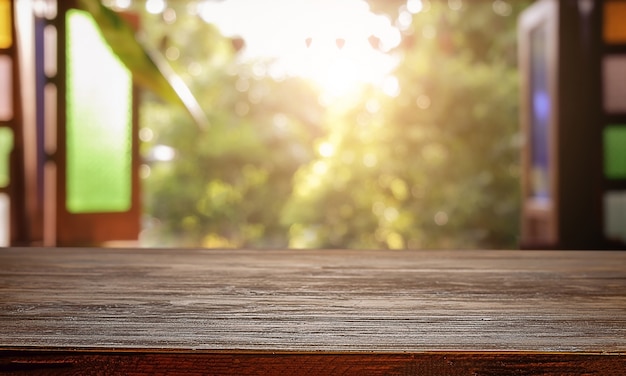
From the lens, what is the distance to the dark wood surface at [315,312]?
0.40 m

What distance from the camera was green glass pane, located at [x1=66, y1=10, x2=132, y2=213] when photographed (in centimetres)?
383

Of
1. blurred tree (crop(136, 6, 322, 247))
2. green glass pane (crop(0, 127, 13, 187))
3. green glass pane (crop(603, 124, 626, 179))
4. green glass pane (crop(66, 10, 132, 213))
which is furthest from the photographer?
blurred tree (crop(136, 6, 322, 247))

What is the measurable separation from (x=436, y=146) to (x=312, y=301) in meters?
5.53

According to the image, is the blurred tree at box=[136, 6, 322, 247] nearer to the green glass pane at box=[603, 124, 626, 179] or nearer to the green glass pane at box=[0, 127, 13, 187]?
the green glass pane at box=[0, 127, 13, 187]

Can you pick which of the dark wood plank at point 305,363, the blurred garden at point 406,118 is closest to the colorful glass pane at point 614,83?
the blurred garden at point 406,118

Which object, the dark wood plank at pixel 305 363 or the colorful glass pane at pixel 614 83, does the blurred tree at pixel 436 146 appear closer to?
the colorful glass pane at pixel 614 83

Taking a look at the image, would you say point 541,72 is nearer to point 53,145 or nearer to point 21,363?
point 53,145

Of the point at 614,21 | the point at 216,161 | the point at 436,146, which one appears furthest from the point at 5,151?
the point at 216,161

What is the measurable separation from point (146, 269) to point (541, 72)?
3.87 metres

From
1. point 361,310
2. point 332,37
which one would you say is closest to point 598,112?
point 332,37

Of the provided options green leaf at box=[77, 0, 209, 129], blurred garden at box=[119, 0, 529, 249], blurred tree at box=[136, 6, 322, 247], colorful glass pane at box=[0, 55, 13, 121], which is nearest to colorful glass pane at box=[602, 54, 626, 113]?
blurred garden at box=[119, 0, 529, 249]

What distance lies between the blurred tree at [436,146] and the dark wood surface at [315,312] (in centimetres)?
500

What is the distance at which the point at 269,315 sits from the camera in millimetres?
489

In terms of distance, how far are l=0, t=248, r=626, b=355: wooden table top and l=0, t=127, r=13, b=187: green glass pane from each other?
111 inches
